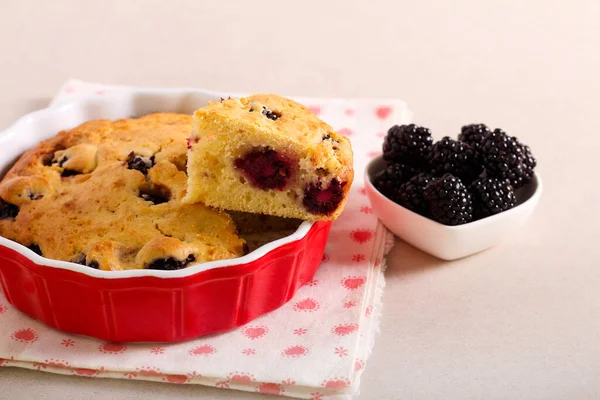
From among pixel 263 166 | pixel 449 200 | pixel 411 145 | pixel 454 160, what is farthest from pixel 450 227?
pixel 263 166

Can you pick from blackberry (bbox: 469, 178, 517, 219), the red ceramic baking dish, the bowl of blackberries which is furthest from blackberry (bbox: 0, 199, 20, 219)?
blackberry (bbox: 469, 178, 517, 219)

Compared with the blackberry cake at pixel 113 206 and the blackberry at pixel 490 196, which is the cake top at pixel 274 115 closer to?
the blackberry cake at pixel 113 206

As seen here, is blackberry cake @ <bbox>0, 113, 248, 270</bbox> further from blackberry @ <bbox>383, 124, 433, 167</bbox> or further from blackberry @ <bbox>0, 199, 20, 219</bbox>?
blackberry @ <bbox>383, 124, 433, 167</bbox>

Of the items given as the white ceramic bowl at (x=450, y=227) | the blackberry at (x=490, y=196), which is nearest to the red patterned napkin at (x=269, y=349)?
the white ceramic bowl at (x=450, y=227)

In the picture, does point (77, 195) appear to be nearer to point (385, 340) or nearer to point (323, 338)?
point (323, 338)

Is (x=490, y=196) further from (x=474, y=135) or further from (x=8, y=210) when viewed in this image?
(x=8, y=210)

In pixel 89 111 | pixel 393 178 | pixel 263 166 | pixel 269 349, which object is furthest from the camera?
pixel 89 111

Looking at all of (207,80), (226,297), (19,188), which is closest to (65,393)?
(226,297)
